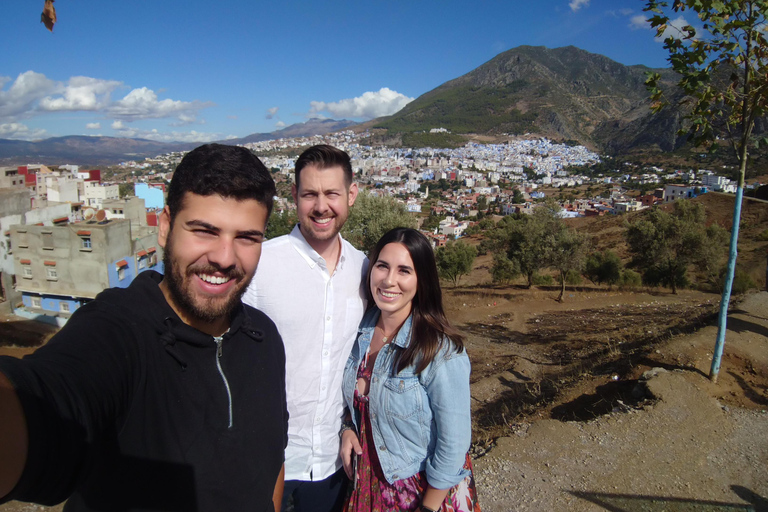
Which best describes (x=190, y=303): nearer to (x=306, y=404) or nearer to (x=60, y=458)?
(x=60, y=458)

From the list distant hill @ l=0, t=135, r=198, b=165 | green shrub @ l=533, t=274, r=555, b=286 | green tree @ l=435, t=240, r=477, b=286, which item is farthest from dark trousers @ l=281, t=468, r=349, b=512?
distant hill @ l=0, t=135, r=198, b=165

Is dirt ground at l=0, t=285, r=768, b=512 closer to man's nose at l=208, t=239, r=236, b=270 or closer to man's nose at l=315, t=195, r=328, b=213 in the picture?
man's nose at l=315, t=195, r=328, b=213

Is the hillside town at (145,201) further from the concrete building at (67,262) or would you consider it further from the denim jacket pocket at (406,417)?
the denim jacket pocket at (406,417)

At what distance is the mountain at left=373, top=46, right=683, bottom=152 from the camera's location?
13450cm

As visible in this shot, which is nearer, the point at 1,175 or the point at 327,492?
the point at 327,492

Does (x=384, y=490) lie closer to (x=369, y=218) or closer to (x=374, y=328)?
(x=374, y=328)

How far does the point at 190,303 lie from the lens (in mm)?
1000

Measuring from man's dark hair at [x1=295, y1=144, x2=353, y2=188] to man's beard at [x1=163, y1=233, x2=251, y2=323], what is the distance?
41.5 inches

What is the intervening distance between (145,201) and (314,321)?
33220 mm

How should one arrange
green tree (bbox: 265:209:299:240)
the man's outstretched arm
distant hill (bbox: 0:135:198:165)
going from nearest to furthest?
the man's outstretched arm → green tree (bbox: 265:209:299:240) → distant hill (bbox: 0:135:198:165)

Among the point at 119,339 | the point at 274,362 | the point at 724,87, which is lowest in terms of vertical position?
the point at 274,362

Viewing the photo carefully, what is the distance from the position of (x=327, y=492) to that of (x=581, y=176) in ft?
348

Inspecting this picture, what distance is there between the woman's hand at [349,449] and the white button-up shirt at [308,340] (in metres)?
0.04

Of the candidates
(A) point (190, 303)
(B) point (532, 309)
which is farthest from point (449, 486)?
(B) point (532, 309)
